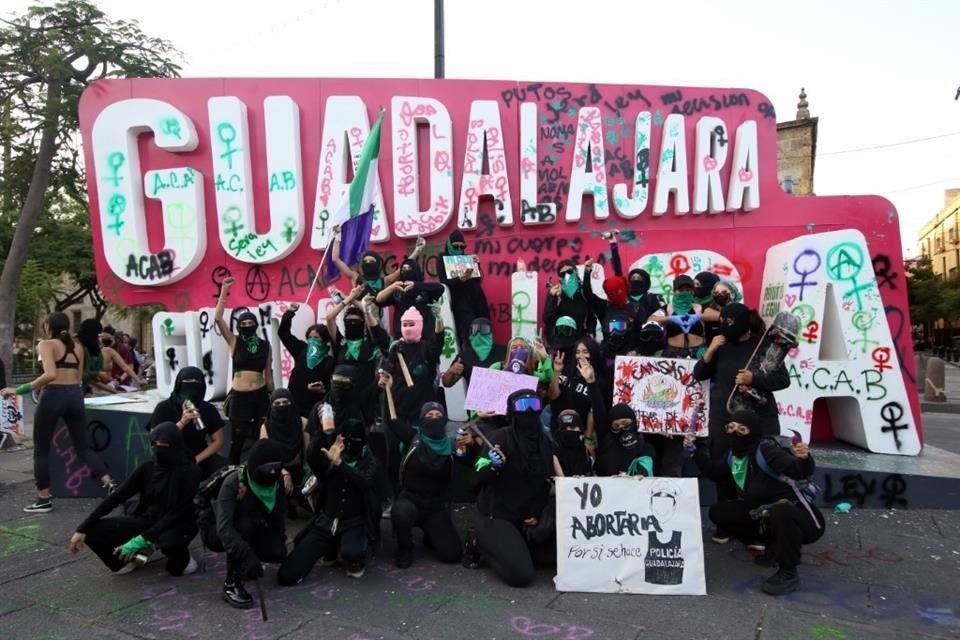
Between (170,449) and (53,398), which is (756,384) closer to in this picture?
(170,449)

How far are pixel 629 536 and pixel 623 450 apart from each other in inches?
30.3

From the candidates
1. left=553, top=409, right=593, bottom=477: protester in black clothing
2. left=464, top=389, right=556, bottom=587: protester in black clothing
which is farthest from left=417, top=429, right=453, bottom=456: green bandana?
left=553, top=409, right=593, bottom=477: protester in black clothing

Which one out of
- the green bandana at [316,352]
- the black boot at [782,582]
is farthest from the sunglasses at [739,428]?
the green bandana at [316,352]

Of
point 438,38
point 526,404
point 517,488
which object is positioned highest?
point 438,38

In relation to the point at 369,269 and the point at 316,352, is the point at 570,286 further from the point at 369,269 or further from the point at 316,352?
the point at 316,352

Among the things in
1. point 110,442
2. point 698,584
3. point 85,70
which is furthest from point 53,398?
point 85,70

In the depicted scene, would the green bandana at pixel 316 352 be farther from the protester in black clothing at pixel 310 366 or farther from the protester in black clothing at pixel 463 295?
the protester in black clothing at pixel 463 295

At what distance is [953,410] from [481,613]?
14304 millimetres

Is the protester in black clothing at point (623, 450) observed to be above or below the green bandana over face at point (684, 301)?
below

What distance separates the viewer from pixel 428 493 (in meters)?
5.32

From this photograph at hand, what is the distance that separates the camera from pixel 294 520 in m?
6.19

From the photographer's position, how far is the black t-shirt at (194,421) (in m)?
5.67

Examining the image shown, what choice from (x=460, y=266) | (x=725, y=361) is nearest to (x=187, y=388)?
(x=460, y=266)

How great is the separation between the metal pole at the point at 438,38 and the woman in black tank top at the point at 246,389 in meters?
5.40
